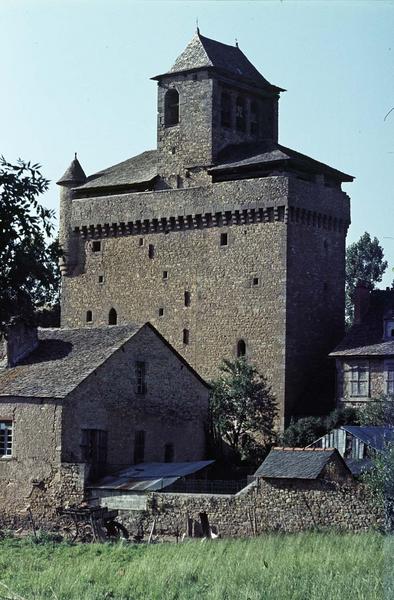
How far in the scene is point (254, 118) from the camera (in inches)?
2630

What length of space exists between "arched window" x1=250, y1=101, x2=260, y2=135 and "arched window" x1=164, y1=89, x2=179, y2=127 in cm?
320

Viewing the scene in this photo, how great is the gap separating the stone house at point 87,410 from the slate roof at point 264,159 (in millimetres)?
12254

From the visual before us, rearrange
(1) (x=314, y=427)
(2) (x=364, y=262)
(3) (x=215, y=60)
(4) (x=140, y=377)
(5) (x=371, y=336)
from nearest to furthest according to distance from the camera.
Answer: (4) (x=140, y=377) → (1) (x=314, y=427) → (5) (x=371, y=336) → (3) (x=215, y=60) → (2) (x=364, y=262)

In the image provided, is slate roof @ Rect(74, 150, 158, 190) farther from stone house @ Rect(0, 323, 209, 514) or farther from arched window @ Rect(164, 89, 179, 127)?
stone house @ Rect(0, 323, 209, 514)

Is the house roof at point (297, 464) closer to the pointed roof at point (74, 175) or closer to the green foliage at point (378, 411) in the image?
the green foliage at point (378, 411)

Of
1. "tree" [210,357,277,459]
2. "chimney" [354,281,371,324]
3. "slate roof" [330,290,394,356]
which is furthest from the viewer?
"chimney" [354,281,371,324]

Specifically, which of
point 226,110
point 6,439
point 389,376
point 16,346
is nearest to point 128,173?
point 226,110

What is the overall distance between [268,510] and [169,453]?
1021 cm

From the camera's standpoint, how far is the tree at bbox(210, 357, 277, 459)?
187 feet

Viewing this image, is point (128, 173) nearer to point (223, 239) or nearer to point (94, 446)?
point (223, 239)

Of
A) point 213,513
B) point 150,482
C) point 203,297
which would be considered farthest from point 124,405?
point 203,297

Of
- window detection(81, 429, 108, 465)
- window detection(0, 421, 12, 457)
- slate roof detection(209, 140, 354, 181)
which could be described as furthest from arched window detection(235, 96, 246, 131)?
window detection(0, 421, 12, 457)

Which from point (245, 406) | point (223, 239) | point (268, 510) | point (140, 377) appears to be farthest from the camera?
point (223, 239)

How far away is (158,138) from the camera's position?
216 ft
